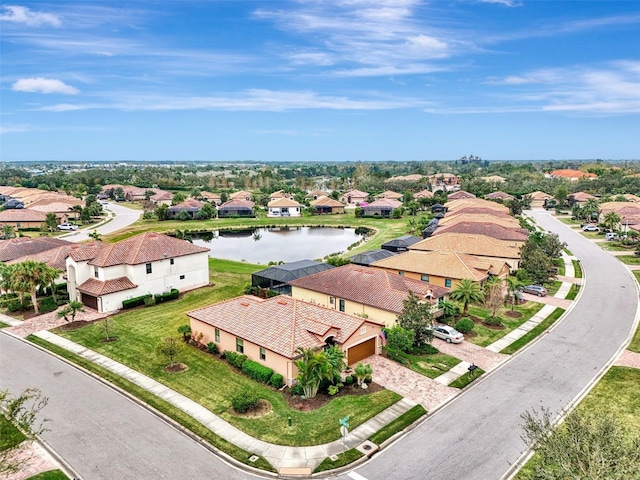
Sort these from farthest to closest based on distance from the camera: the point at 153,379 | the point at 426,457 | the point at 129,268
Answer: the point at 129,268
the point at 153,379
the point at 426,457

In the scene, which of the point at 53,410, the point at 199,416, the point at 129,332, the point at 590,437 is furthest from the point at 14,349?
the point at 590,437

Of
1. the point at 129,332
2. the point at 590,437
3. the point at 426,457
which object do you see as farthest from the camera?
the point at 129,332

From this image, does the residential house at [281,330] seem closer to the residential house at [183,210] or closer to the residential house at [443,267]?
the residential house at [443,267]

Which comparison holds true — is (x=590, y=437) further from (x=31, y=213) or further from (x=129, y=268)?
(x=31, y=213)

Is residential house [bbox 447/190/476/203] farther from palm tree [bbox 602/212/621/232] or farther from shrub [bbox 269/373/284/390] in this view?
shrub [bbox 269/373/284/390]

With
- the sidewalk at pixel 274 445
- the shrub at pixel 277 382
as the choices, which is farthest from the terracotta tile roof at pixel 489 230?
the shrub at pixel 277 382

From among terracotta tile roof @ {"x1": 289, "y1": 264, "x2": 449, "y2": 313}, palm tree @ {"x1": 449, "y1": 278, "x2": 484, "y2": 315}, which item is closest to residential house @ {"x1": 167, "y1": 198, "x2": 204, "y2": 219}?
terracotta tile roof @ {"x1": 289, "y1": 264, "x2": 449, "y2": 313}

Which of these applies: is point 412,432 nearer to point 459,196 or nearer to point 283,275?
point 283,275
